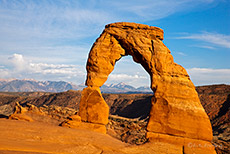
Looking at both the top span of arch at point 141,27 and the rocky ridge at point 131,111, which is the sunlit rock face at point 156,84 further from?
the rocky ridge at point 131,111

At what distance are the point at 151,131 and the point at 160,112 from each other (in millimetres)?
1216

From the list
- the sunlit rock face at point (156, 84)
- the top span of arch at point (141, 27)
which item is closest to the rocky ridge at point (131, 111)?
the sunlit rock face at point (156, 84)

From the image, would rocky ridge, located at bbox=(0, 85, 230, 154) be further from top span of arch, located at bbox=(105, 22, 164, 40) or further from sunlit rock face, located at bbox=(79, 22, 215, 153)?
top span of arch, located at bbox=(105, 22, 164, 40)

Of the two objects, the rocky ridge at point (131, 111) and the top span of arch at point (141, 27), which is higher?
the top span of arch at point (141, 27)

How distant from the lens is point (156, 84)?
1353cm

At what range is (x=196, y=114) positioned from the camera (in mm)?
12523

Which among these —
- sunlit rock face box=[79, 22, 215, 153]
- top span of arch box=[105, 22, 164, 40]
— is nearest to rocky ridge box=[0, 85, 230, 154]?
sunlit rock face box=[79, 22, 215, 153]

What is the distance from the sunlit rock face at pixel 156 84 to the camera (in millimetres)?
12500

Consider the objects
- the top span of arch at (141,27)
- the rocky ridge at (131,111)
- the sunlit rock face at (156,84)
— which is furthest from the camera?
the rocky ridge at (131,111)

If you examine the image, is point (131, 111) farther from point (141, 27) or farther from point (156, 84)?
point (156, 84)

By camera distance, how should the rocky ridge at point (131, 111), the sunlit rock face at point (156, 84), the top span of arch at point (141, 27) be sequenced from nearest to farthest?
the sunlit rock face at point (156, 84), the top span of arch at point (141, 27), the rocky ridge at point (131, 111)

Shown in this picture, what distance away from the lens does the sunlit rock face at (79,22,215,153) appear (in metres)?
12.5

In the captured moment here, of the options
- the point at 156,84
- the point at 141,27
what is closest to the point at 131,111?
the point at 141,27

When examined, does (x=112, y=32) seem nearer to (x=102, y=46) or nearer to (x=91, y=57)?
(x=102, y=46)
